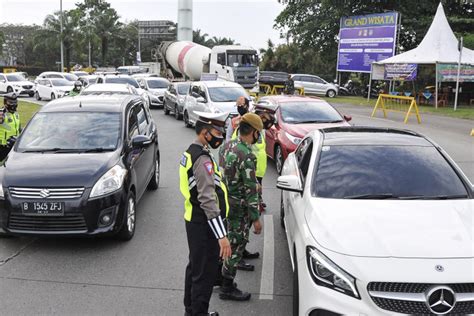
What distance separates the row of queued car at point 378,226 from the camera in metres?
3.12

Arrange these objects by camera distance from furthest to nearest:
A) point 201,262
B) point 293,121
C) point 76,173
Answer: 1. point 293,121
2. point 76,173
3. point 201,262

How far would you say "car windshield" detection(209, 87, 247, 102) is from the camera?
16062 millimetres

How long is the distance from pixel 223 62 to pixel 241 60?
45.9 inches

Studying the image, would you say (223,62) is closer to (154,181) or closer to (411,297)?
(154,181)

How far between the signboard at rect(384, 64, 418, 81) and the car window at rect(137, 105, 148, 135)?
22045 mm

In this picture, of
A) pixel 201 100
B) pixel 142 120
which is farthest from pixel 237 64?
pixel 142 120

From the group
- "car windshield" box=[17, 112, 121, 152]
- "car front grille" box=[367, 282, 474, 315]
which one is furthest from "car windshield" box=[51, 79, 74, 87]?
"car front grille" box=[367, 282, 474, 315]

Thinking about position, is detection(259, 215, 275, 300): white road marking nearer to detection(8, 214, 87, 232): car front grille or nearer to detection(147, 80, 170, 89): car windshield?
detection(8, 214, 87, 232): car front grille

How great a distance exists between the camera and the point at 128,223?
19.8 ft

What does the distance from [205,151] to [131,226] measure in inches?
112

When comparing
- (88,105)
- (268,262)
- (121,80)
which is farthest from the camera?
(121,80)

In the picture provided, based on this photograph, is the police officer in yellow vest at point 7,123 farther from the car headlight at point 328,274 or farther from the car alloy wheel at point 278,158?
the car headlight at point 328,274

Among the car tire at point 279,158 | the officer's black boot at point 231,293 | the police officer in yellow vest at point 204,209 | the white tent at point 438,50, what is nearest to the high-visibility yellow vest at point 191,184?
the police officer in yellow vest at point 204,209

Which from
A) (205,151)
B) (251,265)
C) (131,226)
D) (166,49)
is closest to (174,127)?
(131,226)
